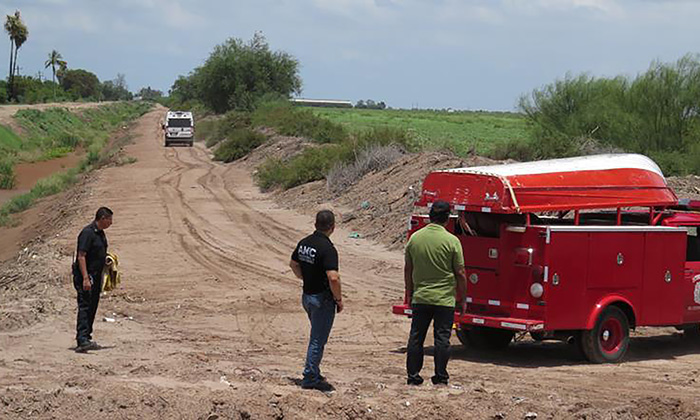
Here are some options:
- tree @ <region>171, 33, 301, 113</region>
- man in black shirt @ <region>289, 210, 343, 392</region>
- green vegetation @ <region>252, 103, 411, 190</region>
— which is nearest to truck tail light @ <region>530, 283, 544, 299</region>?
man in black shirt @ <region>289, 210, 343, 392</region>

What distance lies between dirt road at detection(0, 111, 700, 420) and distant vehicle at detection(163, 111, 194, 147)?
44221 millimetres

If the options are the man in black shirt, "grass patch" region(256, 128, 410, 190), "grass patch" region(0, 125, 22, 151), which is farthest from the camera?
"grass patch" region(0, 125, 22, 151)

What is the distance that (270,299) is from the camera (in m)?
17.4

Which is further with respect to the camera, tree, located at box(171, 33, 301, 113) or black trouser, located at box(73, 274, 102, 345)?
tree, located at box(171, 33, 301, 113)

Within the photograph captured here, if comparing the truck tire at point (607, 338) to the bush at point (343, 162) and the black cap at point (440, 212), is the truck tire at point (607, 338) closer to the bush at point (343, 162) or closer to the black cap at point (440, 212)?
the black cap at point (440, 212)

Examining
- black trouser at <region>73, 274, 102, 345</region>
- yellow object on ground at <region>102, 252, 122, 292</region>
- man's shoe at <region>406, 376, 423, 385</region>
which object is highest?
yellow object on ground at <region>102, 252, 122, 292</region>

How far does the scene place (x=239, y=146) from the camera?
5556cm

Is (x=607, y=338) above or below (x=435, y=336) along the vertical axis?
below

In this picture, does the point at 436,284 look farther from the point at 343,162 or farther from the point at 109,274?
the point at 343,162

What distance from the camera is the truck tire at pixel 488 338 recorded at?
13.0 meters

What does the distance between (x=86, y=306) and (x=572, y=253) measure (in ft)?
18.9

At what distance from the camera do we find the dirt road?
30.5 feet

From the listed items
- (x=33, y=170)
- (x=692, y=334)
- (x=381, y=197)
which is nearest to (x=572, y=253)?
(x=692, y=334)

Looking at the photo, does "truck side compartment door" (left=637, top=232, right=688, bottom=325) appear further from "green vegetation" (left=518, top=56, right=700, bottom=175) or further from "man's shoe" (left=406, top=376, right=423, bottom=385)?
"green vegetation" (left=518, top=56, right=700, bottom=175)
